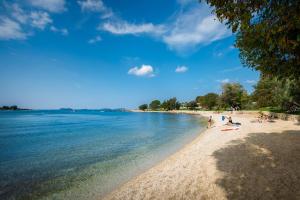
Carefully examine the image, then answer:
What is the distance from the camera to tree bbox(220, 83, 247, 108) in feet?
336

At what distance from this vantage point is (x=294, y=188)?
755cm

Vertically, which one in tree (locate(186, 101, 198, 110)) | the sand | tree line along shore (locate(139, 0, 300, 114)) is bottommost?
the sand

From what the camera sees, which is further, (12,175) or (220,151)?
(220,151)

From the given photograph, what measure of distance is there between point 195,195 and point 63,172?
30.5 ft

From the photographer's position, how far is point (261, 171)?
9773 millimetres

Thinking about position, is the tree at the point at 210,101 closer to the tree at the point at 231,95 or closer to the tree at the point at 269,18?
the tree at the point at 231,95

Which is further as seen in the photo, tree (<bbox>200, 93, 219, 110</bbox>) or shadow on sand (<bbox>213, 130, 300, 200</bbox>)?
tree (<bbox>200, 93, 219, 110</bbox>)

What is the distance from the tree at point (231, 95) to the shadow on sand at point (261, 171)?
304 feet

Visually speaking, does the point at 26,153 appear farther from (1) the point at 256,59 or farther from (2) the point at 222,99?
(2) the point at 222,99

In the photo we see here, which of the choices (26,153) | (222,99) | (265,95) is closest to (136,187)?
(26,153)

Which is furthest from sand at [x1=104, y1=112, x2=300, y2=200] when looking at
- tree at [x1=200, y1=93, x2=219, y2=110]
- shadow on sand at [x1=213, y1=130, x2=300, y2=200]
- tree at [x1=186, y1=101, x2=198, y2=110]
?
tree at [x1=186, y1=101, x2=198, y2=110]

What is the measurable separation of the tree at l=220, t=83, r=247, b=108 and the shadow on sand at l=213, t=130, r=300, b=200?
9251 centimetres

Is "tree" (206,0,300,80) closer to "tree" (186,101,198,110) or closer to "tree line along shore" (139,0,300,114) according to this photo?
"tree line along shore" (139,0,300,114)

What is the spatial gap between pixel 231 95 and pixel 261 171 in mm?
99238
